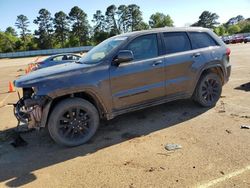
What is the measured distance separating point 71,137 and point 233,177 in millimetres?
2760

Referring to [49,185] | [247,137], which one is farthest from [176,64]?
[49,185]

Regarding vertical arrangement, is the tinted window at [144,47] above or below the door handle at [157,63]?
above

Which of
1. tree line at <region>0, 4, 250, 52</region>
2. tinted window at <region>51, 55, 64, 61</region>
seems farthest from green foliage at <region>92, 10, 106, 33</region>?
tinted window at <region>51, 55, 64, 61</region>

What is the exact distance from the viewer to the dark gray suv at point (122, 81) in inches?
204

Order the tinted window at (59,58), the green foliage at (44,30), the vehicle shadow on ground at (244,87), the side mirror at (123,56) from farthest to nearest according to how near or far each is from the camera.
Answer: the green foliage at (44,30)
the tinted window at (59,58)
the vehicle shadow on ground at (244,87)
the side mirror at (123,56)

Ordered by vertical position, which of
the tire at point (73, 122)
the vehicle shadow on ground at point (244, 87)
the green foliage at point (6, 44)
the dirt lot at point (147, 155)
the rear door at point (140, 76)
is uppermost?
the green foliage at point (6, 44)

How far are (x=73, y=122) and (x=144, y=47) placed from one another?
6.72 ft

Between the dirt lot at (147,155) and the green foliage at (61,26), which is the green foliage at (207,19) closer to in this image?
the green foliage at (61,26)

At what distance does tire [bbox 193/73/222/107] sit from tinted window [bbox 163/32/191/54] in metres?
0.84

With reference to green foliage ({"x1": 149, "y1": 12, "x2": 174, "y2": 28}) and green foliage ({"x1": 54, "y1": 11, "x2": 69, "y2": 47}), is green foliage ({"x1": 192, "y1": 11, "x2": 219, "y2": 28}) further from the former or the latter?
green foliage ({"x1": 54, "y1": 11, "x2": 69, "y2": 47})

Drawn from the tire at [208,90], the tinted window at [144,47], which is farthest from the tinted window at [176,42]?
the tire at [208,90]

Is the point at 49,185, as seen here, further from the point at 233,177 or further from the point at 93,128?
the point at 233,177

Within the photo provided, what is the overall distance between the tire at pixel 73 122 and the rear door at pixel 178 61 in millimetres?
1769

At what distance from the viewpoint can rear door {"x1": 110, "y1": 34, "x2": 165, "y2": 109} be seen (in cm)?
567
